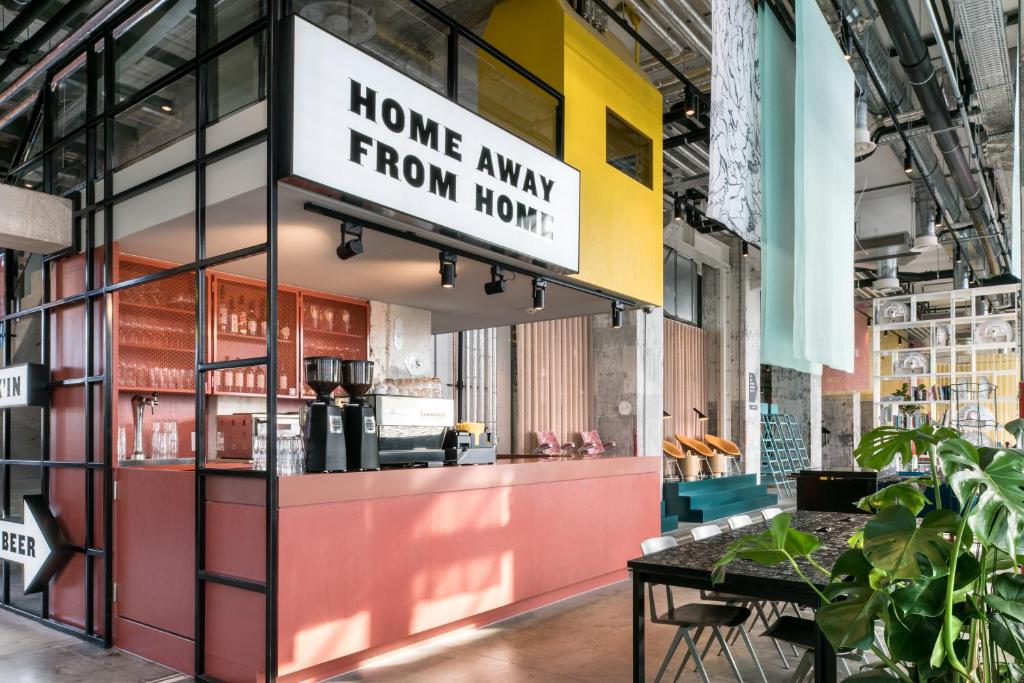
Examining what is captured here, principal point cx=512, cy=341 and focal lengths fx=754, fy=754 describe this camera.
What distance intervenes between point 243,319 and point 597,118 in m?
3.62

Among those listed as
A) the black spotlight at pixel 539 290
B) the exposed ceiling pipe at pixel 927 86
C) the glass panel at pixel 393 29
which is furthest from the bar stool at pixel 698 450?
the glass panel at pixel 393 29

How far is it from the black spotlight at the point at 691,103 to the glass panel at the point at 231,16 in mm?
4970

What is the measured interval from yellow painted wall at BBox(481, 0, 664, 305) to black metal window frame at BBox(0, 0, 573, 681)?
11.6 inches

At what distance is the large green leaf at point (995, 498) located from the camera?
2.00 meters

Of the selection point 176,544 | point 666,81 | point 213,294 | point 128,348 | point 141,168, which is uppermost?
point 666,81

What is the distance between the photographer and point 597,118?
654 centimetres

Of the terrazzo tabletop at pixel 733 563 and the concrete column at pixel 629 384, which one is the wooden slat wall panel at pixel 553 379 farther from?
the terrazzo tabletop at pixel 733 563

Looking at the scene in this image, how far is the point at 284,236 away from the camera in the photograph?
4891mm

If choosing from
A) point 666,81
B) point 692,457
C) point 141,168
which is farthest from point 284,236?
point 692,457

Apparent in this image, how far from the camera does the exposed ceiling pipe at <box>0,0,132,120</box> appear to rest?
16.7ft

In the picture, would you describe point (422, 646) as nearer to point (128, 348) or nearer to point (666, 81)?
point (128, 348)

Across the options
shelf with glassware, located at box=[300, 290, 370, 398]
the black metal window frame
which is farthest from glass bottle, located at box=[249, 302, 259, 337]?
the black metal window frame

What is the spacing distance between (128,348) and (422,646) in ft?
10.8

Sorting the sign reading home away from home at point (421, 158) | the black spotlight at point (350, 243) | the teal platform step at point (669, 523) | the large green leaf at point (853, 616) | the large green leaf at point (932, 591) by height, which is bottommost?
the teal platform step at point (669, 523)
